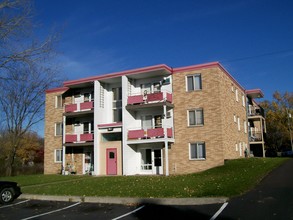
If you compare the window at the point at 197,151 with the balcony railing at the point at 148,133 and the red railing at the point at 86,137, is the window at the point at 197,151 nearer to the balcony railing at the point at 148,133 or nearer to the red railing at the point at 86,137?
the balcony railing at the point at 148,133

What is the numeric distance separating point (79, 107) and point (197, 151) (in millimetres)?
11858

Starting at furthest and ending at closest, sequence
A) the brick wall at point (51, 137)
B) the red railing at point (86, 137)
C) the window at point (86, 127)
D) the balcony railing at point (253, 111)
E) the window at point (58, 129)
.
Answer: the balcony railing at point (253, 111), the window at point (58, 129), the brick wall at point (51, 137), the window at point (86, 127), the red railing at point (86, 137)

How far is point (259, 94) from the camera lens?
39.1 metres

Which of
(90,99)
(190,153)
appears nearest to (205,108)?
(190,153)

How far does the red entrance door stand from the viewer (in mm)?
28125

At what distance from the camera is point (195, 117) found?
2633 centimetres

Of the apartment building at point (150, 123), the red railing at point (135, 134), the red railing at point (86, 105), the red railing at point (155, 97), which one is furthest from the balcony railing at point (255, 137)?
the red railing at point (86, 105)

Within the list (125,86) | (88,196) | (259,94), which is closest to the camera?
(88,196)

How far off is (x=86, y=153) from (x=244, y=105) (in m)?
17.3

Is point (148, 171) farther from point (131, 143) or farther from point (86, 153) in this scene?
point (86, 153)

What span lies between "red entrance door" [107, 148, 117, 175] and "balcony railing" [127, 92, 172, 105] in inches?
172

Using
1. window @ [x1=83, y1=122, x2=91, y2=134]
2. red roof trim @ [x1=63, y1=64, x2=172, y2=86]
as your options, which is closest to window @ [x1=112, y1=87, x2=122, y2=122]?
red roof trim @ [x1=63, y1=64, x2=172, y2=86]

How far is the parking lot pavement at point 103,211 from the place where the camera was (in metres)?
10.4

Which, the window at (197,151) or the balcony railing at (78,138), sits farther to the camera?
the balcony railing at (78,138)
